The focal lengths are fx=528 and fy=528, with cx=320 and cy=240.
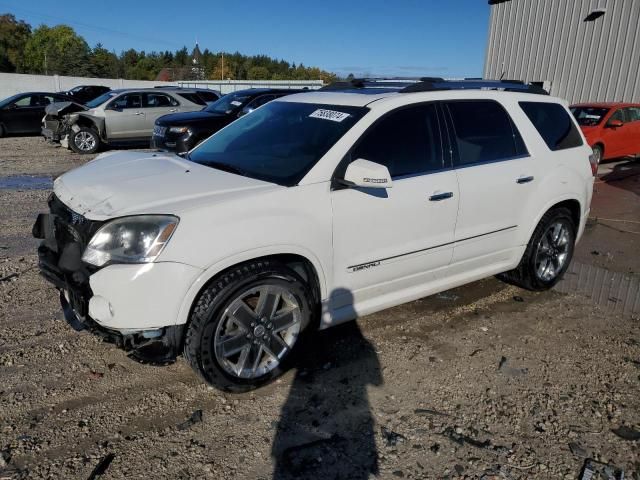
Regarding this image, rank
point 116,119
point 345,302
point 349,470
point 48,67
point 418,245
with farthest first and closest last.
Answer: point 48,67
point 116,119
point 418,245
point 345,302
point 349,470

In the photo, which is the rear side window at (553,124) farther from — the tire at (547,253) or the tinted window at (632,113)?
the tinted window at (632,113)

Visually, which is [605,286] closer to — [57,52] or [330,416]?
[330,416]

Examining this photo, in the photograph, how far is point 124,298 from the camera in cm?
275

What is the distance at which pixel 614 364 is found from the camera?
376cm

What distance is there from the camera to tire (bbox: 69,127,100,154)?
13.9 metres

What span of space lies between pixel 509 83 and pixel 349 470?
3.82 metres

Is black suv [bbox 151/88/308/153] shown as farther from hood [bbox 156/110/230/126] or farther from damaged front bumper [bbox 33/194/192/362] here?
damaged front bumper [bbox 33/194/192/362]

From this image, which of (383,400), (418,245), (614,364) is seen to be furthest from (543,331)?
(383,400)

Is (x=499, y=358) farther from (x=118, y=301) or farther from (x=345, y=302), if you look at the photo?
(x=118, y=301)

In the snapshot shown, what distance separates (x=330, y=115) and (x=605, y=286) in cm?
349

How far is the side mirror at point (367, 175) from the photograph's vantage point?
3.17m

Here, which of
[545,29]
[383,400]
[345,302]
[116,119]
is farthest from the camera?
[545,29]

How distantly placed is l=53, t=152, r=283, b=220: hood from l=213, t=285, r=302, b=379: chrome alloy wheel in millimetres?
618

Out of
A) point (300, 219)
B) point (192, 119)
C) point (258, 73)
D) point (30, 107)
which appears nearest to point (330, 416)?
point (300, 219)
